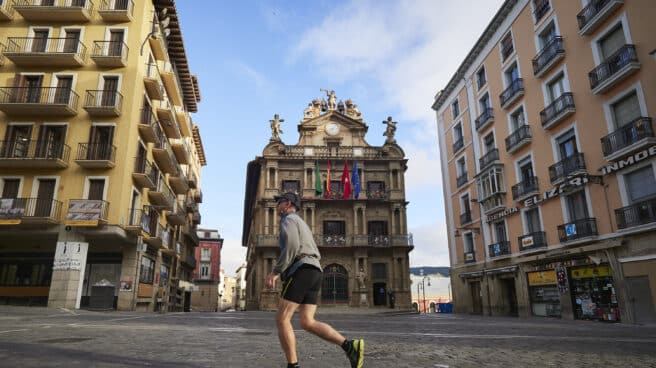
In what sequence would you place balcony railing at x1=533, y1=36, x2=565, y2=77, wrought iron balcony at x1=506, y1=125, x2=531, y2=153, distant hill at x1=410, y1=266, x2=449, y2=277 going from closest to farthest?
balcony railing at x1=533, y1=36, x2=565, y2=77 → wrought iron balcony at x1=506, y1=125, x2=531, y2=153 → distant hill at x1=410, y1=266, x2=449, y2=277

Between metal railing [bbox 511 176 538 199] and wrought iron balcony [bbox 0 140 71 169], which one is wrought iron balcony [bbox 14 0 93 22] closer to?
wrought iron balcony [bbox 0 140 71 169]

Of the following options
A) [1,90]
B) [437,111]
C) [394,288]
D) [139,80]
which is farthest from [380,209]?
[1,90]

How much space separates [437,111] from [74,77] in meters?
26.1

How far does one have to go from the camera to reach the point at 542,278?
2119 centimetres

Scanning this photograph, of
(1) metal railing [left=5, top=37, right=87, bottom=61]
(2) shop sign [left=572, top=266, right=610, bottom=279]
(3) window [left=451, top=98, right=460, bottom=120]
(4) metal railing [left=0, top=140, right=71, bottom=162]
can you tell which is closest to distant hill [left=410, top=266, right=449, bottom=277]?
(3) window [left=451, top=98, right=460, bottom=120]

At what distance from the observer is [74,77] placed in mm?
21141

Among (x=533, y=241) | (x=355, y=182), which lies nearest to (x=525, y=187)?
(x=533, y=241)

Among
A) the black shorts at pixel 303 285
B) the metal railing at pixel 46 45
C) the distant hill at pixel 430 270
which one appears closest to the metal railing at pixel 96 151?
the metal railing at pixel 46 45

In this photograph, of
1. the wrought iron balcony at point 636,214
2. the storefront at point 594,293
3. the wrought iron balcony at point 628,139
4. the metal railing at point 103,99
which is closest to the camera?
the wrought iron balcony at point 636,214

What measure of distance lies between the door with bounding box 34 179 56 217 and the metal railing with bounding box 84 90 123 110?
415 cm

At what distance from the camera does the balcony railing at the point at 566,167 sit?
61.6 ft

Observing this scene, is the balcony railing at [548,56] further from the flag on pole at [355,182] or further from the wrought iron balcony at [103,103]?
the wrought iron balcony at [103,103]

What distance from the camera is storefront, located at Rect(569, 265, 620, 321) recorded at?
55.4 ft

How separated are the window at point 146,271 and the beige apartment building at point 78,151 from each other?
16cm
